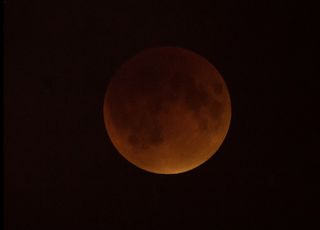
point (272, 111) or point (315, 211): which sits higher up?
point (272, 111)

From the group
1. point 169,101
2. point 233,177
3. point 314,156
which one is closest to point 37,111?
point 169,101

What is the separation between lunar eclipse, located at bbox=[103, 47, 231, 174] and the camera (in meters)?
7.18

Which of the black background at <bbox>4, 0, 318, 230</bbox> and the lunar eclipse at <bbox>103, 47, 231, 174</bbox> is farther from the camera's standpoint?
the black background at <bbox>4, 0, 318, 230</bbox>

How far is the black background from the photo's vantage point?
7516 millimetres

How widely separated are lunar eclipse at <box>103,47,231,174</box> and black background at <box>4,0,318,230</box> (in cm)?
33

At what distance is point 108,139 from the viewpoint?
758 centimetres

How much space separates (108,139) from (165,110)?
3.74 ft

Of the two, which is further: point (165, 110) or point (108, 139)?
point (108, 139)

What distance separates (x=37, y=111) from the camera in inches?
295

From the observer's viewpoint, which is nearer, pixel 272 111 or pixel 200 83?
pixel 200 83

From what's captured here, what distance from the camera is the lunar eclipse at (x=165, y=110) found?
23.6 feet

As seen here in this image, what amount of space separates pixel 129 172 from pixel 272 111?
2.68 meters

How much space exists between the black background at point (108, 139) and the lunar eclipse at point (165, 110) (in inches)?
13.1

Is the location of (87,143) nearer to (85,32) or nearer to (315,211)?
(85,32)
